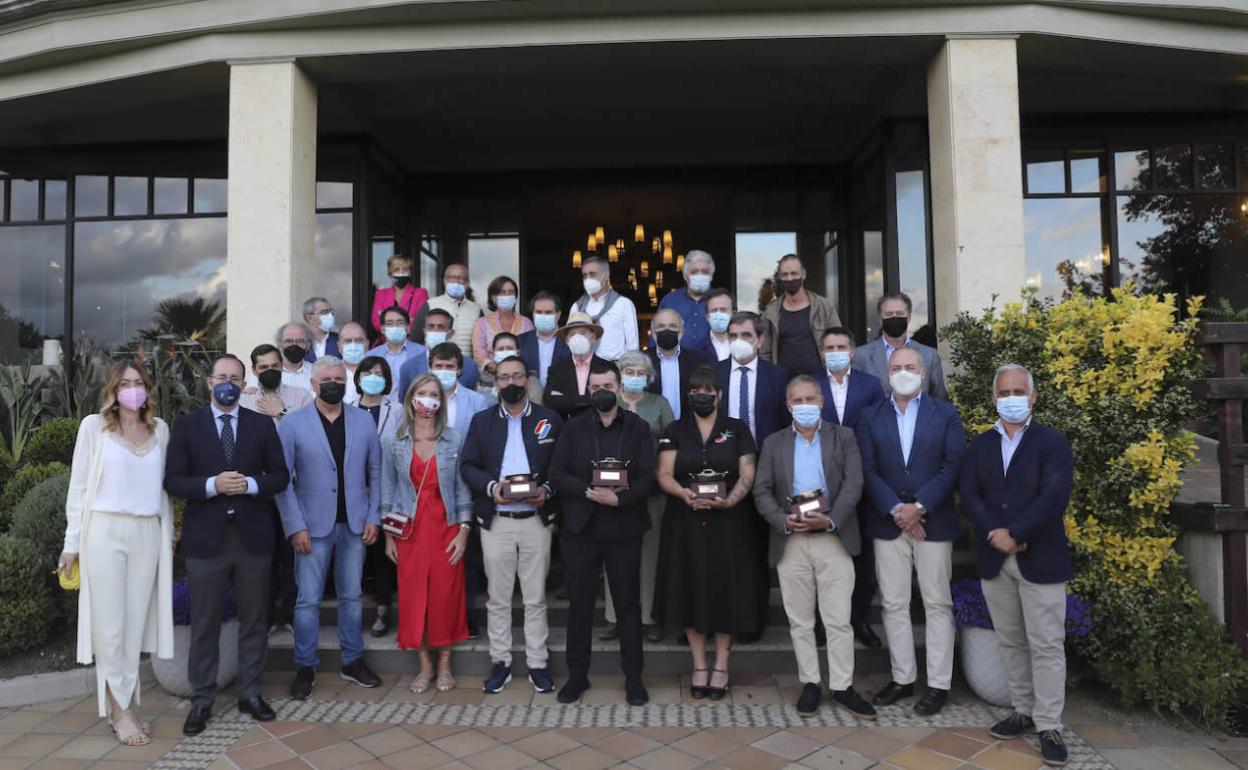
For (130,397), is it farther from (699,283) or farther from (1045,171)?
(1045,171)

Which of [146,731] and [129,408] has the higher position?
[129,408]

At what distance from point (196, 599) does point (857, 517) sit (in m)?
3.82

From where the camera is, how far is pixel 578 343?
5.38 meters

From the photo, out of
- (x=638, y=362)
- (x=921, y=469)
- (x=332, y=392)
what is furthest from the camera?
(x=638, y=362)

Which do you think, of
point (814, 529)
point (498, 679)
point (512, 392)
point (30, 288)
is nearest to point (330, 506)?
point (512, 392)

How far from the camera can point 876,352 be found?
18.2ft

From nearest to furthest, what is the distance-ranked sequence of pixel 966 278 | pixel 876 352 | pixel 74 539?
pixel 74 539 < pixel 876 352 < pixel 966 278

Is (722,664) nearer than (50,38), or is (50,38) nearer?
(722,664)

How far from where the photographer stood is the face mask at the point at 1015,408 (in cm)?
420

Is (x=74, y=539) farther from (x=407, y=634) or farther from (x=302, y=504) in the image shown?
(x=407, y=634)

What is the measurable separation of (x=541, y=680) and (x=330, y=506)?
5.41ft

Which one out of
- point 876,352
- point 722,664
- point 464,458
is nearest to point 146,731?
point 464,458

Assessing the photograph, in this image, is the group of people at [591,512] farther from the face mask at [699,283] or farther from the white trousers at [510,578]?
the face mask at [699,283]

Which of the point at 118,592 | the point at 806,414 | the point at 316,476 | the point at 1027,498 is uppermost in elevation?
the point at 806,414
